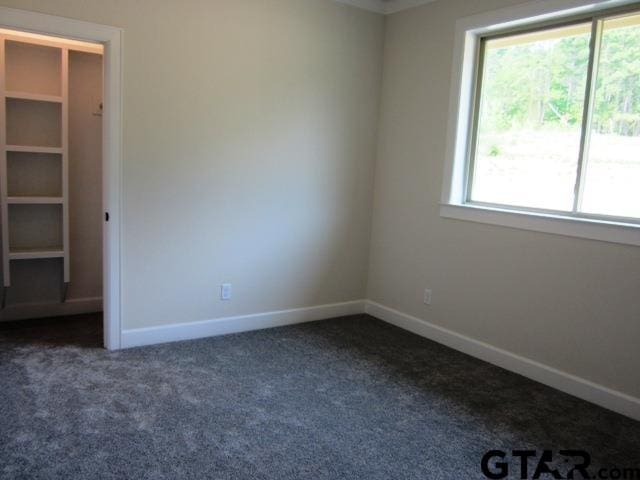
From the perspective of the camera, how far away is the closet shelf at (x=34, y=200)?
12.7 ft

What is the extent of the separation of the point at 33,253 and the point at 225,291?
1490 millimetres

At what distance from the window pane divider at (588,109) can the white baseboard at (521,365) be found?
1036mm

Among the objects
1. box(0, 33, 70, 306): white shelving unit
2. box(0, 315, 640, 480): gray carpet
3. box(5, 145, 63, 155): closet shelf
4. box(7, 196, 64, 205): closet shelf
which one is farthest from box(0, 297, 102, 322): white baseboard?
box(5, 145, 63, 155): closet shelf

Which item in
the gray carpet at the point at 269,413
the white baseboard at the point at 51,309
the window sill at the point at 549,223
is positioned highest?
the window sill at the point at 549,223

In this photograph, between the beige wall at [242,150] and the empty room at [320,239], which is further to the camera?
the beige wall at [242,150]

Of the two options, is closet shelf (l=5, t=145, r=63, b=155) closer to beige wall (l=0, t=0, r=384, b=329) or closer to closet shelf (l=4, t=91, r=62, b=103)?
closet shelf (l=4, t=91, r=62, b=103)

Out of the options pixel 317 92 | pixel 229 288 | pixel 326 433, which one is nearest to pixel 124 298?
pixel 229 288

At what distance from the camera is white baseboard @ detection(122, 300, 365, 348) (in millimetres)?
3642

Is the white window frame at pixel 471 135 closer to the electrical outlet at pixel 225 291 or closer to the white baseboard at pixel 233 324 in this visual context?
the white baseboard at pixel 233 324

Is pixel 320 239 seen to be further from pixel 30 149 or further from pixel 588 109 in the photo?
pixel 30 149

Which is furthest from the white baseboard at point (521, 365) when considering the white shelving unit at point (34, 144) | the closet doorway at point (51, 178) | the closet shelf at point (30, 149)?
the closet shelf at point (30, 149)

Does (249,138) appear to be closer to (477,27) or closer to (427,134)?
(427,134)

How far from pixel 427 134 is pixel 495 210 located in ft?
2.90

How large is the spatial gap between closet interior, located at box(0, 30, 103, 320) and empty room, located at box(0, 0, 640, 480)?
0.06 ft
